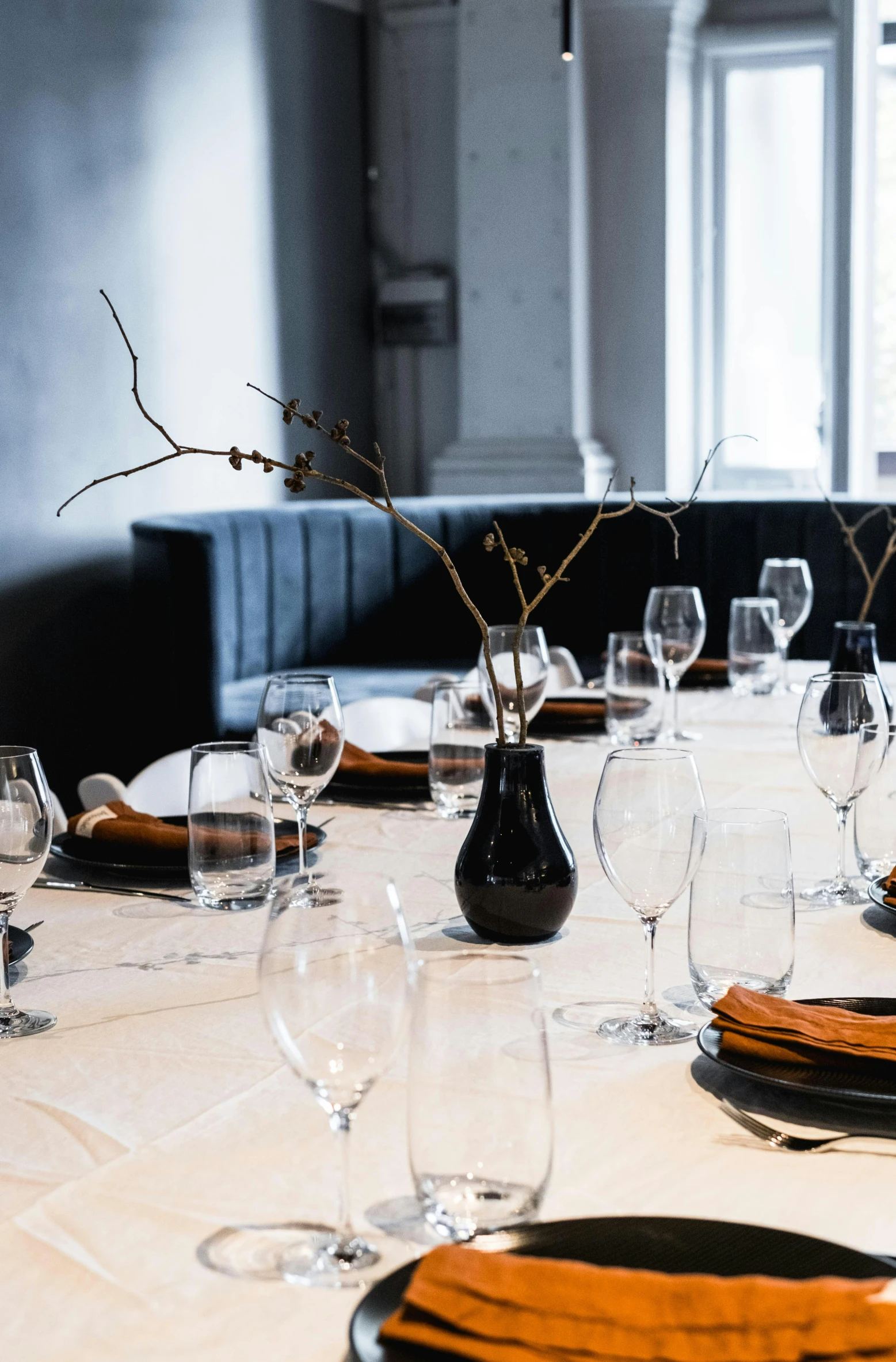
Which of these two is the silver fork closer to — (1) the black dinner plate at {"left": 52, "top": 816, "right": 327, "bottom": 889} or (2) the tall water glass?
(2) the tall water glass

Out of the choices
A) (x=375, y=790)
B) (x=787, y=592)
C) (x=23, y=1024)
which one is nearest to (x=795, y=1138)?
(x=23, y=1024)

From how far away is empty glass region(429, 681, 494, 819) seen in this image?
161 centimetres

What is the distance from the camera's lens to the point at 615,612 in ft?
16.2

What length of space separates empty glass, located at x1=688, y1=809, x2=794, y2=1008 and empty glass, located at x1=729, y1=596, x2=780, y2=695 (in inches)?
63.0

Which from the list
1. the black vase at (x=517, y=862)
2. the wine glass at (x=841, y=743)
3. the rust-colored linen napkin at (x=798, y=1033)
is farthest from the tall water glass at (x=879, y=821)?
the rust-colored linen napkin at (x=798, y=1033)

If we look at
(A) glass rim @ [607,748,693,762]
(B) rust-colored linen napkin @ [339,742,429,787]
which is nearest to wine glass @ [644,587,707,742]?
(B) rust-colored linen napkin @ [339,742,429,787]

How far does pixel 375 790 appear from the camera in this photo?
1812mm

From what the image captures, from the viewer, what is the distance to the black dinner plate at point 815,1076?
86cm

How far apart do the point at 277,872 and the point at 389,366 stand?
5.06 metres

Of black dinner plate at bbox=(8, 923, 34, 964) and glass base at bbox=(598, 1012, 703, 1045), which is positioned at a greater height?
black dinner plate at bbox=(8, 923, 34, 964)

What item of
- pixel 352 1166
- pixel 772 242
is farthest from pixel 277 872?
pixel 772 242

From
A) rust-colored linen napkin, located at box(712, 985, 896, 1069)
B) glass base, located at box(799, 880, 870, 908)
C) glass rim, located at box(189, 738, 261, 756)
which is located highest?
glass rim, located at box(189, 738, 261, 756)

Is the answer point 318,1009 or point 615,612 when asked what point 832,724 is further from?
point 615,612

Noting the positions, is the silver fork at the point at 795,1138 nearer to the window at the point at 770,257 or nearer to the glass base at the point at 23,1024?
the glass base at the point at 23,1024
